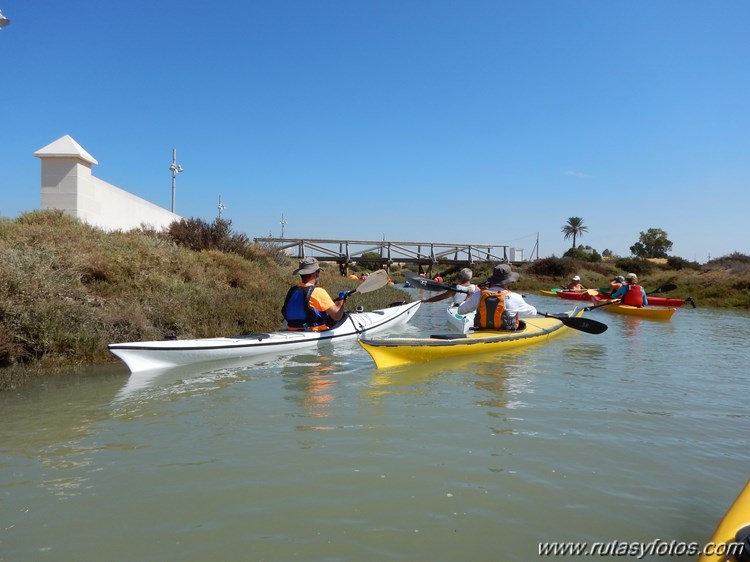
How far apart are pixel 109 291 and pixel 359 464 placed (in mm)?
6760

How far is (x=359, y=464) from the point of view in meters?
3.45

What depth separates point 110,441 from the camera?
3881 millimetres

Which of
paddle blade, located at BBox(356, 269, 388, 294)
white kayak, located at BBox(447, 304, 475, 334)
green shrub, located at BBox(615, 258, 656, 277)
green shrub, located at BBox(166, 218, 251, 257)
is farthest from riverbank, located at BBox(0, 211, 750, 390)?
green shrub, located at BBox(615, 258, 656, 277)

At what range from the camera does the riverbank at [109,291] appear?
624 cm

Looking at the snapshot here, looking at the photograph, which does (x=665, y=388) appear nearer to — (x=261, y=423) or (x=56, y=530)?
(x=261, y=423)

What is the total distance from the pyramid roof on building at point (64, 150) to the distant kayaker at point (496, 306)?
9499mm

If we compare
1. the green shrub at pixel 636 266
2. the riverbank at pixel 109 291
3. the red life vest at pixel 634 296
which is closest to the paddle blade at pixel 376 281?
the riverbank at pixel 109 291

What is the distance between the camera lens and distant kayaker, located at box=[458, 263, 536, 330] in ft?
25.3

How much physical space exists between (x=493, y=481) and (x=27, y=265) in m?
7.21

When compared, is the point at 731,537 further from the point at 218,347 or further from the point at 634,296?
the point at 634,296

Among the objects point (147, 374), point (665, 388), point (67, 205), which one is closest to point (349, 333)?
point (147, 374)

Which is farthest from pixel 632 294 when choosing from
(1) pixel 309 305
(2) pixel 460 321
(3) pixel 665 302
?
(1) pixel 309 305

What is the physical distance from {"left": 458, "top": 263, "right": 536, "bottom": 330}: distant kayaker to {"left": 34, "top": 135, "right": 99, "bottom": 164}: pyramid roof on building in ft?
31.2

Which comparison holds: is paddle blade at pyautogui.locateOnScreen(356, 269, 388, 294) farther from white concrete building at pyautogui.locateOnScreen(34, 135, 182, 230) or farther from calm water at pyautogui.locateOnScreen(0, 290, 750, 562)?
white concrete building at pyautogui.locateOnScreen(34, 135, 182, 230)
